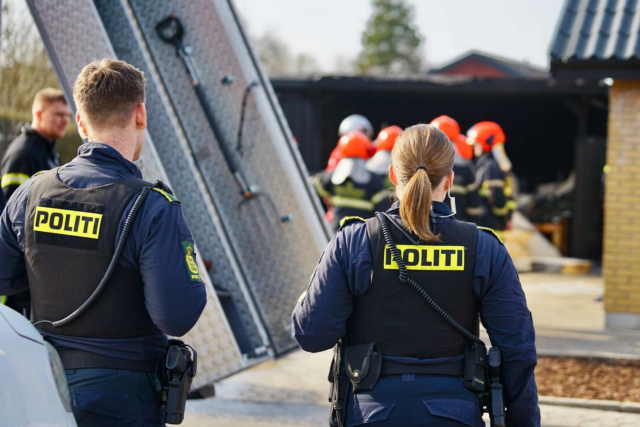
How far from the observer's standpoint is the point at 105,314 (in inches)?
93.1

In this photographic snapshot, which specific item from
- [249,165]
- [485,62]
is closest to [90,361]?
[249,165]

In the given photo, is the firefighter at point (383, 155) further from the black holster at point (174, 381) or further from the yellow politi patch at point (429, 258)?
the black holster at point (174, 381)

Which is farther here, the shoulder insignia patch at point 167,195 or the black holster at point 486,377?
the black holster at point 486,377

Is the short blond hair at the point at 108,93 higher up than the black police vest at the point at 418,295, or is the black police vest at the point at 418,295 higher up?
the short blond hair at the point at 108,93

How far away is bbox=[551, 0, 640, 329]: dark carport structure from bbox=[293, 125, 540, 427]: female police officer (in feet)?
19.8

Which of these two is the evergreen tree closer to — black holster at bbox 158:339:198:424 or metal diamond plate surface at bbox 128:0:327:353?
metal diamond plate surface at bbox 128:0:327:353

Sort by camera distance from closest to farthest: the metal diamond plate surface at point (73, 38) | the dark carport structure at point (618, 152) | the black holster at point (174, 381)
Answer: the black holster at point (174, 381)
the metal diamond plate surface at point (73, 38)
the dark carport structure at point (618, 152)

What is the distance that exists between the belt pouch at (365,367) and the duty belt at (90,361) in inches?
27.2

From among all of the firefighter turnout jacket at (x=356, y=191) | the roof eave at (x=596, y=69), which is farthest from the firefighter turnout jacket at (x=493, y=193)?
the firefighter turnout jacket at (x=356, y=191)

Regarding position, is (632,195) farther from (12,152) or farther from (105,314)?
(105,314)

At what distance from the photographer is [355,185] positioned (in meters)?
7.59

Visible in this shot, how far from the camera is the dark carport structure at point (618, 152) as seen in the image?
8.00m

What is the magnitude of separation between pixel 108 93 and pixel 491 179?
21.3ft

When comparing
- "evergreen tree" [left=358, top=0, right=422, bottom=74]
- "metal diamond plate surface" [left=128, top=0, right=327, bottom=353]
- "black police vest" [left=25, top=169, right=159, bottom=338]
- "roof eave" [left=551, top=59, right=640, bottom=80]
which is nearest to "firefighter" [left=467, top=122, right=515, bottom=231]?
"roof eave" [left=551, top=59, right=640, bottom=80]
